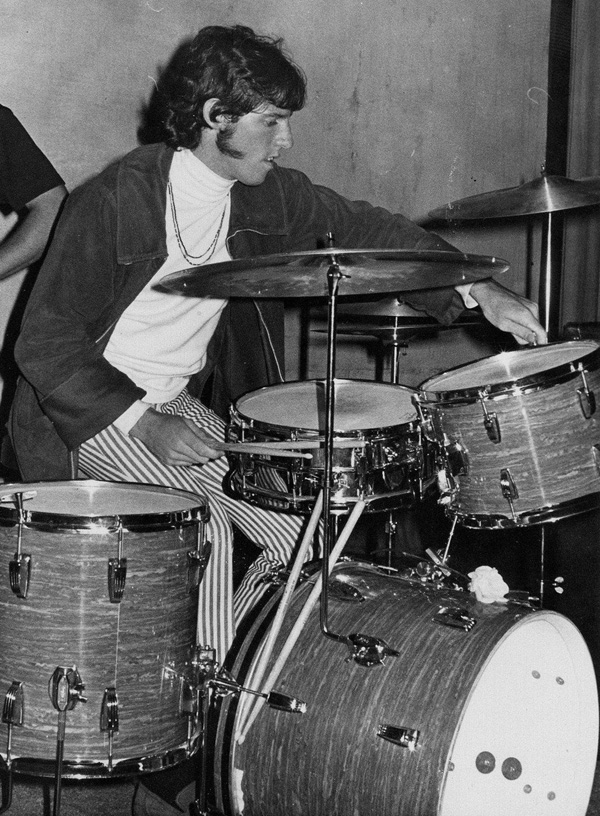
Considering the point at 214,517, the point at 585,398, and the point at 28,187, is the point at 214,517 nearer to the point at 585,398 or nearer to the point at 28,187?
the point at 585,398

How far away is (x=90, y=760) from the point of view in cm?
162

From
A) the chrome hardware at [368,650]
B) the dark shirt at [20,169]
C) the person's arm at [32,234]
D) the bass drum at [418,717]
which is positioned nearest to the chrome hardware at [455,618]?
the bass drum at [418,717]

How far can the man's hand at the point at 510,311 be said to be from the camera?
212 cm

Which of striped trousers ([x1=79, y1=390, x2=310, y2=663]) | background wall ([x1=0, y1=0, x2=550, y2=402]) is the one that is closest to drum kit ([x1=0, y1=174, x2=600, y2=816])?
striped trousers ([x1=79, y1=390, x2=310, y2=663])

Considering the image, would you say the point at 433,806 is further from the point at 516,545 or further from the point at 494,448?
the point at 516,545

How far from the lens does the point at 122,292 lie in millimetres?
2148

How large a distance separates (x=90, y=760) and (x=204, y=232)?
4.24 feet

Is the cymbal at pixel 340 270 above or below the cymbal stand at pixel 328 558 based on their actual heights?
above

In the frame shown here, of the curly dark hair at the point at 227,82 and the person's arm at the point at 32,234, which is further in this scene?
the person's arm at the point at 32,234

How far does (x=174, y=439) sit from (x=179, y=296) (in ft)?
1.59

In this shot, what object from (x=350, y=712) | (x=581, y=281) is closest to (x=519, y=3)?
(x=581, y=281)

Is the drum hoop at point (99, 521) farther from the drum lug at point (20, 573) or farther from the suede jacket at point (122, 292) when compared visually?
the suede jacket at point (122, 292)

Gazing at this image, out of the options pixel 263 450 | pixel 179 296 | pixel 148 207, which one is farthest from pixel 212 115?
pixel 263 450

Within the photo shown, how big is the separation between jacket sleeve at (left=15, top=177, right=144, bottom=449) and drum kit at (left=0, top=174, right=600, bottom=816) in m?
0.22
